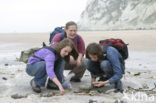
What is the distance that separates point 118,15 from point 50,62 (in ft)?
203

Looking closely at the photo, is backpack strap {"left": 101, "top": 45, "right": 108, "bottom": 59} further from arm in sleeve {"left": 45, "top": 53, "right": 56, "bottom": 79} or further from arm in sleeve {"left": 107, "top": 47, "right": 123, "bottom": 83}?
arm in sleeve {"left": 45, "top": 53, "right": 56, "bottom": 79}

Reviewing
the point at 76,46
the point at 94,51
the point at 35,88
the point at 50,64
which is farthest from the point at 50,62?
the point at 76,46

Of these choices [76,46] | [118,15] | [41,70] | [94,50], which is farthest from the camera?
[118,15]

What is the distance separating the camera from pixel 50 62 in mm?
4000

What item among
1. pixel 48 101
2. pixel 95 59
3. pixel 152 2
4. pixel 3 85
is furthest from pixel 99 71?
pixel 152 2

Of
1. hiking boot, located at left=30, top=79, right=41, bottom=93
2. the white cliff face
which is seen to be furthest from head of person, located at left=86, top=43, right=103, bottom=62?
the white cliff face

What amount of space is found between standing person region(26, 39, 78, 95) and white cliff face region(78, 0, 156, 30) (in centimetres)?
5010

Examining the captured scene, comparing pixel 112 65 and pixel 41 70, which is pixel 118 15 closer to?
pixel 112 65

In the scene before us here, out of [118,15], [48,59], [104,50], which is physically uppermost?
[118,15]

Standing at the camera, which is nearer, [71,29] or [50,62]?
[50,62]

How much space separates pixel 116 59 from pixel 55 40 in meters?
1.24

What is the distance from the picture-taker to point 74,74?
4.82 meters

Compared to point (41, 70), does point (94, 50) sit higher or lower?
higher

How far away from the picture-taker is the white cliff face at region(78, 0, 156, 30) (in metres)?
53.2
